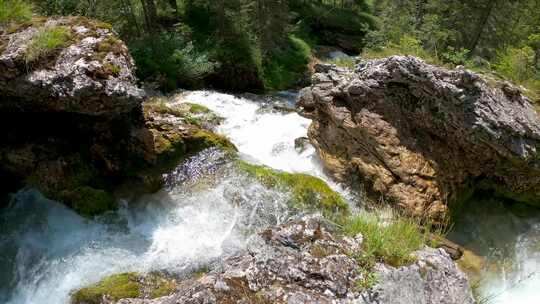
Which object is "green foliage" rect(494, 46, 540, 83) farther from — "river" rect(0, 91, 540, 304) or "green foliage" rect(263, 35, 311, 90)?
"green foliage" rect(263, 35, 311, 90)

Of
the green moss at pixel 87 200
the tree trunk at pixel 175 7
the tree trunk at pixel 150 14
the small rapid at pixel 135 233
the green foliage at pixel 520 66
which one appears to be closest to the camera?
the small rapid at pixel 135 233

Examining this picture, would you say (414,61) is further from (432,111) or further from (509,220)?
(509,220)

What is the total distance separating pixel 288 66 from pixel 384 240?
2361 cm

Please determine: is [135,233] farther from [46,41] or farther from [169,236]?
[46,41]

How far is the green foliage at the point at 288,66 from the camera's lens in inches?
955

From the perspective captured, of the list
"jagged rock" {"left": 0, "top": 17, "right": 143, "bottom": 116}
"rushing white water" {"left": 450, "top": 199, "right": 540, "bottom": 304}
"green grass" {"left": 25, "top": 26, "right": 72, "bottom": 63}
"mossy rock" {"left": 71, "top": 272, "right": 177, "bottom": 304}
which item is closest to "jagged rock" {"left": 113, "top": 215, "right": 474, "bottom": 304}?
"mossy rock" {"left": 71, "top": 272, "right": 177, "bottom": 304}

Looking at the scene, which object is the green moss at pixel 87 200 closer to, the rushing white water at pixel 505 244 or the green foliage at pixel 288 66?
the rushing white water at pixel 505 244

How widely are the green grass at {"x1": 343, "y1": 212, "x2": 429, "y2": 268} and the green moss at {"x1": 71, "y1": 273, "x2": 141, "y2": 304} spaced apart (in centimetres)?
498

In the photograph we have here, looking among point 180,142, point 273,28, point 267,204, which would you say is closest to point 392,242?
point 267,204

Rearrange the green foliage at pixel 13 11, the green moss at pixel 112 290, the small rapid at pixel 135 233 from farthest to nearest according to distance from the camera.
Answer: the green foliage at pixel 13 11 < the small rapid at pixel 135 233 < the green moss at pixel 112 290

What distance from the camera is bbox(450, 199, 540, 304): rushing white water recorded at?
8.88 metres

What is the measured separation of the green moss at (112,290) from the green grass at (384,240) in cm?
498

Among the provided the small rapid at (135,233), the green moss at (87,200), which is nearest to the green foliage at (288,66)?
the small rapid at (135,233)

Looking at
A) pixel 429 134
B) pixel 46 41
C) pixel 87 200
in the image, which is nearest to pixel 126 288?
pixel 87 200
